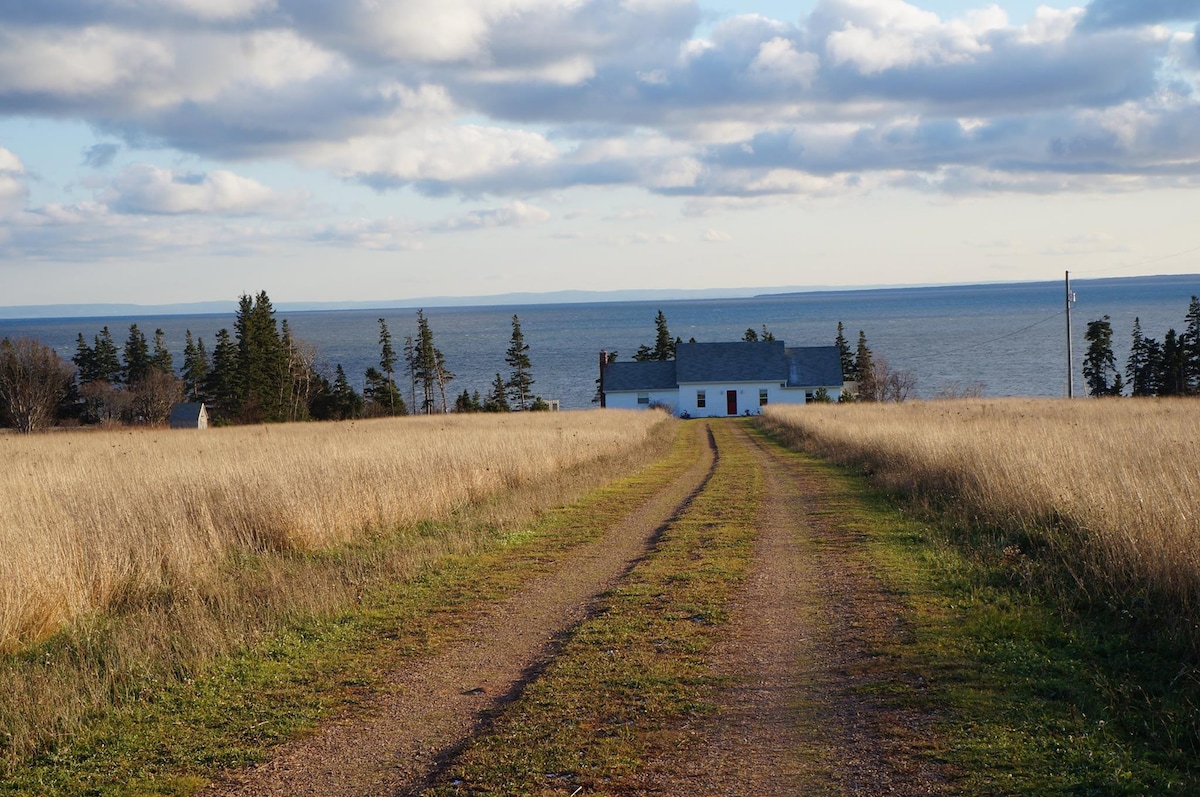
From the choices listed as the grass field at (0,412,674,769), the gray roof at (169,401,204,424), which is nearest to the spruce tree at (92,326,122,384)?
the gray roof at (169,401,204,424)

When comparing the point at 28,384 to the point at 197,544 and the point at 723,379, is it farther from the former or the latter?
the point at 197,544

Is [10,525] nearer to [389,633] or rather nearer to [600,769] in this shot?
[389,633]

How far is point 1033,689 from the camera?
6066mm

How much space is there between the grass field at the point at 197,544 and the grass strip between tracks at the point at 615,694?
2714mm

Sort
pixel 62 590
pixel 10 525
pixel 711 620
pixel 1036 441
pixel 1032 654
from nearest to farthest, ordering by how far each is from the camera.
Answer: pixel 1032 654, pixel 711 620, pixel 62 590, pixel 10 525, pixel 1036 441

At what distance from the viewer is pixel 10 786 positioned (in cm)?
515

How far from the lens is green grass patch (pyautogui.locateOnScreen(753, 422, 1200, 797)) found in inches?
191

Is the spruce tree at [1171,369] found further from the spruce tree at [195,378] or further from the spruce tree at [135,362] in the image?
the spruce tree at [135,362]

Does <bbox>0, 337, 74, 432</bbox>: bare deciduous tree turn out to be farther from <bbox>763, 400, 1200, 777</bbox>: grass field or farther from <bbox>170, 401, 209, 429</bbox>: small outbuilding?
<bbox>763, 400, 1200, 777</bbox>: grass field

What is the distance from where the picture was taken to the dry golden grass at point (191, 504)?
9.18m

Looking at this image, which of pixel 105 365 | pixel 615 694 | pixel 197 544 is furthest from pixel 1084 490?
pixel 105 365

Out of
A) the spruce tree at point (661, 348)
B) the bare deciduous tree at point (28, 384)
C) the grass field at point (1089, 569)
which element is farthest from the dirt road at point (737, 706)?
the spruce tree at point (661, 348)

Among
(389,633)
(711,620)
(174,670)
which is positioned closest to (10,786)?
(174,670)

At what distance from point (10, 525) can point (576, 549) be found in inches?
253
